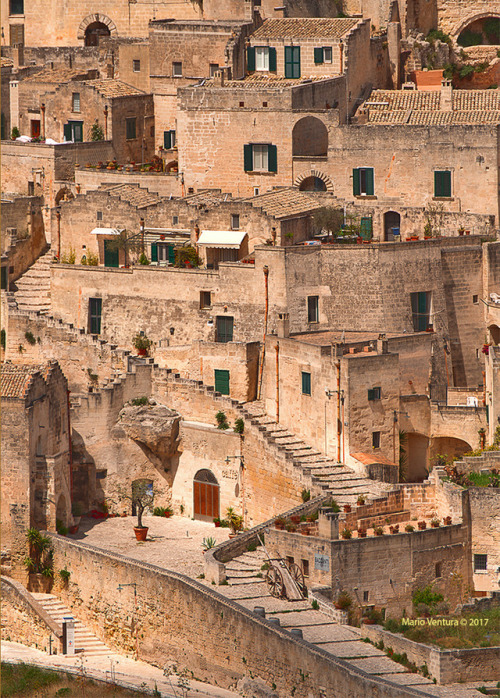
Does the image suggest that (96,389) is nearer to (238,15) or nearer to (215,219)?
(215,219)

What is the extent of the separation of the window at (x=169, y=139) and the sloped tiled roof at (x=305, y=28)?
196 inches

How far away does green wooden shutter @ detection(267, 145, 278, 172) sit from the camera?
82.3 m

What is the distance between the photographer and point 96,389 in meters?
76.5

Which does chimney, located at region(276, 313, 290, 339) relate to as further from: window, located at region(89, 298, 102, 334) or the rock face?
window, located at region(89, 298, 102, 334)

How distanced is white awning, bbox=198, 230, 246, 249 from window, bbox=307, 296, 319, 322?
11.3ft

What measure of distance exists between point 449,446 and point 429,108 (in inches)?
646

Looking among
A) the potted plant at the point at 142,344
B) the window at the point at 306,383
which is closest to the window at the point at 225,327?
the potted plant at the point at 142,344

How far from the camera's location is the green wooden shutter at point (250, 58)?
87.1 meters

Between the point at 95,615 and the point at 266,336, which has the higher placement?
the point at 266,336

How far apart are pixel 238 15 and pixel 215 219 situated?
562 inches

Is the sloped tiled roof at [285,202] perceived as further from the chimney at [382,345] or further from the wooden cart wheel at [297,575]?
the wooden cart wheel at [297,575]

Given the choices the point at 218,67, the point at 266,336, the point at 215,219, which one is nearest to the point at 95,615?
the point at 266,336

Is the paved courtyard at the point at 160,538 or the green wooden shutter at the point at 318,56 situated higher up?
the green wooden shutter at the point at 318,56

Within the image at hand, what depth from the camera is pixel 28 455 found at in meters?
69.9
